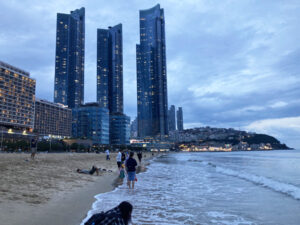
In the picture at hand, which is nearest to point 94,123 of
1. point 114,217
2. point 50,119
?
point 50,119

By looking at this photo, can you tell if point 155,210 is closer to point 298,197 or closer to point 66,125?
point 298,197

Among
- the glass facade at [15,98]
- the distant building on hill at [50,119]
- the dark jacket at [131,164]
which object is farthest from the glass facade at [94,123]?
the dark jacket at [131,164]

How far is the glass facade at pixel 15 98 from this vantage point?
133750 mm

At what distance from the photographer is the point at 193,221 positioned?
766cm

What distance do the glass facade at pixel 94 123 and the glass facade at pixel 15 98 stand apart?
44919 mm

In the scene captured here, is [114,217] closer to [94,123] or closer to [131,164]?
[131,164]

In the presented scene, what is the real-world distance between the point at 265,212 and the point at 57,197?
27.3 ft

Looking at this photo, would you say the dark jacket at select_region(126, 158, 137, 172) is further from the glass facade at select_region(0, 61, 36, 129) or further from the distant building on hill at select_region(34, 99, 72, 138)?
the distant building on hill at select_region(34, 99, 72, 138)

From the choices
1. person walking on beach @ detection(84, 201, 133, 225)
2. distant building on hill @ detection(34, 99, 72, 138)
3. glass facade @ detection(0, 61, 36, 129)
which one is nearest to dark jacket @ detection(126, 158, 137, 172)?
person walking on beach @ detection(84, 201, 133, 225)

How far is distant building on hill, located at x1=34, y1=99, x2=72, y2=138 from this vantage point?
180m

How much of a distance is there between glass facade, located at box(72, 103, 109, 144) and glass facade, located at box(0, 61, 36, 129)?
147 feet

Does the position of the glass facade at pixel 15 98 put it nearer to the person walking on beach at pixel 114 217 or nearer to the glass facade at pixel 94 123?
the glass facade at pixel 94 123

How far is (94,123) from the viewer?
184375 millimetres

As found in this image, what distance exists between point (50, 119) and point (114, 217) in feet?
657
